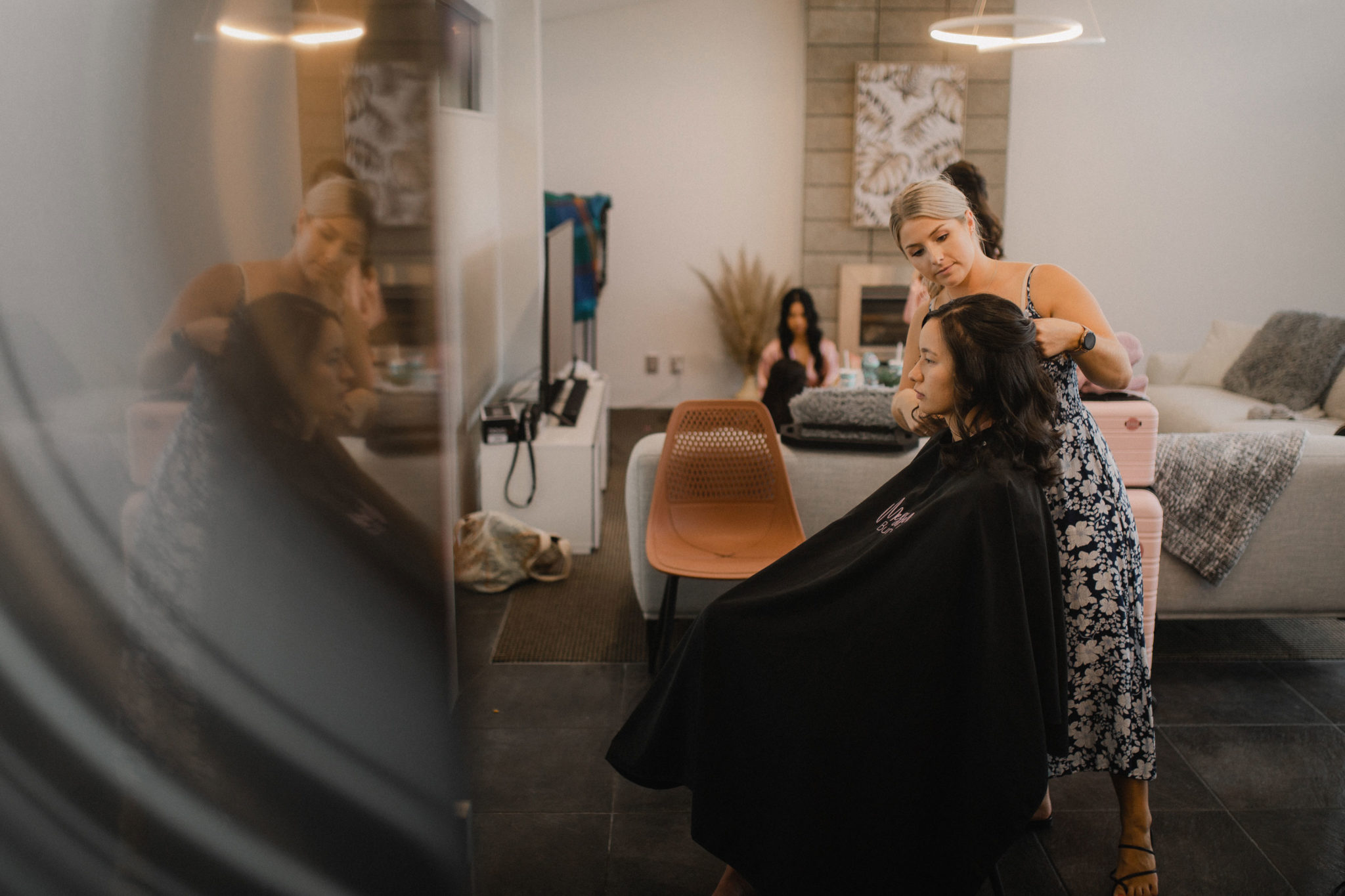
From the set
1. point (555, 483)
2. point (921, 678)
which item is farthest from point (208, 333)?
point (555, 483)

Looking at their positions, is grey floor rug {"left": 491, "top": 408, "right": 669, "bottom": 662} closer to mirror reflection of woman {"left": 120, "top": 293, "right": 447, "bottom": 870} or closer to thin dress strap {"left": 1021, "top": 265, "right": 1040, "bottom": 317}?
thin dress strap {"left": 1021, "top": 265, "right": 1040, "bottom": 317}

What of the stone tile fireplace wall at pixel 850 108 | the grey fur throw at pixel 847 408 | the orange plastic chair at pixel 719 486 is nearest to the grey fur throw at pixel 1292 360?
the stone tile fireplace wall at pixel 850 108

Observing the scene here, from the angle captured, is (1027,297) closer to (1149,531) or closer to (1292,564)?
(1149,531)

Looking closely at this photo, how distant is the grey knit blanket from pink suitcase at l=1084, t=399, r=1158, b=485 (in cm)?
15

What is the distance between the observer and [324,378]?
0.24 m

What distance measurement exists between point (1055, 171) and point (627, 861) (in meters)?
5.07

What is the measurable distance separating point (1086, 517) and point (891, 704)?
461 mm

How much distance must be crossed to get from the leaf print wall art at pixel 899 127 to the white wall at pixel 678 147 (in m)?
0.40

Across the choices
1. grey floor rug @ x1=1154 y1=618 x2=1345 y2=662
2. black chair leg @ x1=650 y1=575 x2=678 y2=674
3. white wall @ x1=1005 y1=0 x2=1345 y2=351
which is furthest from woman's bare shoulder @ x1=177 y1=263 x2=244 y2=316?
white wall @ x1=1005 y1=0 x2=1345 y2=351

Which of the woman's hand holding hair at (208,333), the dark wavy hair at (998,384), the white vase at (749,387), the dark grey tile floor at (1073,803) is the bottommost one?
the dark grey tile floor at (1073,803)

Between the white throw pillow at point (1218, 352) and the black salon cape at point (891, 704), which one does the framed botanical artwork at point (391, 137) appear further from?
the white throw pillow at point (1218, 352)

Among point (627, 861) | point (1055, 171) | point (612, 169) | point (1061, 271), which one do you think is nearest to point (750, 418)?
point (1061, 271)

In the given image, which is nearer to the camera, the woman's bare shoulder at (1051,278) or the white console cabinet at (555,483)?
the woman's bare shoulder at (1051,278)

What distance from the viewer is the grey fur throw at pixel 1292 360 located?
13.8 ft
